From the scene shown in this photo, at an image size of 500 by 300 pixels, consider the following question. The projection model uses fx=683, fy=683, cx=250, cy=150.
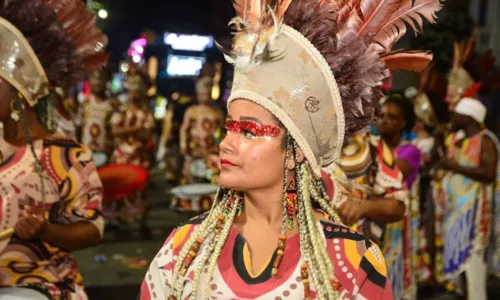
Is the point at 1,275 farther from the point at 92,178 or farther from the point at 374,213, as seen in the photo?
the point at 374,213

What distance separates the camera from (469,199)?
6.79 m

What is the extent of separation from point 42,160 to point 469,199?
15.8 feet

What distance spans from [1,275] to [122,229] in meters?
7.46

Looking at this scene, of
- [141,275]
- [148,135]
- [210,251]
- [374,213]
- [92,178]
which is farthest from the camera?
[148,135]

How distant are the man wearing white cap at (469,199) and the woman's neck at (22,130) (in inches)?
177

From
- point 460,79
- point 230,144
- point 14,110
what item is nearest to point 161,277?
point 230,144

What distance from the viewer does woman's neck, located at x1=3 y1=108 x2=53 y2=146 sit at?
3.22 m

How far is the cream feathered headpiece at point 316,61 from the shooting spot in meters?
2.23

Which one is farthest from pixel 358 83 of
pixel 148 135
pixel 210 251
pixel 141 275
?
pixel 148 135

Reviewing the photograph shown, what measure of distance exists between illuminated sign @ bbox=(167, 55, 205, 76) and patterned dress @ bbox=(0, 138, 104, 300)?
26.8 metres

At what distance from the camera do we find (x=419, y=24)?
2492mm

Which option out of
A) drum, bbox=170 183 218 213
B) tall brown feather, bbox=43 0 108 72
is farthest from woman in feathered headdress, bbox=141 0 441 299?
drum, bbox=170 183 218 213

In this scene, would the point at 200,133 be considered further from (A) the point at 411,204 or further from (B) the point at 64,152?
(B) the point at 64,152

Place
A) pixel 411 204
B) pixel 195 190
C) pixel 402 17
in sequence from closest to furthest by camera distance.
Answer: pixel 402 17 → pixel 411 204 → pixel 195 190
